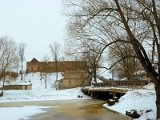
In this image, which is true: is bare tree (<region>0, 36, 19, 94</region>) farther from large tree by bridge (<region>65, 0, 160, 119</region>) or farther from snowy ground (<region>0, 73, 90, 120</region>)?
large tree by bridge (<region>65, 0, 160, 119</region>)

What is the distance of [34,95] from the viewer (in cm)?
7050

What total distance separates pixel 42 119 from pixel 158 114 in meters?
11.7

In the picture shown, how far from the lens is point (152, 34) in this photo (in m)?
23.3

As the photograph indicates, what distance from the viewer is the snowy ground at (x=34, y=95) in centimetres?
3556

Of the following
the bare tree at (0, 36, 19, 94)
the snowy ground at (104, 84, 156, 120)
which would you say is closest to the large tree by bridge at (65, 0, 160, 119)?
the snowy ground at (104, 84, 156, 120)

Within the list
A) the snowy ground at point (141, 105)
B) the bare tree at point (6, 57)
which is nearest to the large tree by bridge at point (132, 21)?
the snowy ground at point (141, 105)

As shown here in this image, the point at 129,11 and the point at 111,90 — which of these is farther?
the point at 111,90

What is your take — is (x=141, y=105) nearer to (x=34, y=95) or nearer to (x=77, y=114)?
(x=77, y=114)

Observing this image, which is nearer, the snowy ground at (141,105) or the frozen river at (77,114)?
the snowy ground at (141,105)

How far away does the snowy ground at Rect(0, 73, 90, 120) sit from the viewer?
35.6 meters

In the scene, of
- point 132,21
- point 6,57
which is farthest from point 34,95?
point 132,21

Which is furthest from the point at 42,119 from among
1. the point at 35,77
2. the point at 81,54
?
the point at 35,77

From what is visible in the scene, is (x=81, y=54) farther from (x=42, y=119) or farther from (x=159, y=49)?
(x=42, y=119)

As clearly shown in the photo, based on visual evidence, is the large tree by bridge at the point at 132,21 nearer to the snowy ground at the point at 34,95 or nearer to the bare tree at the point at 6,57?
the snowy ground at the point at 34,95
